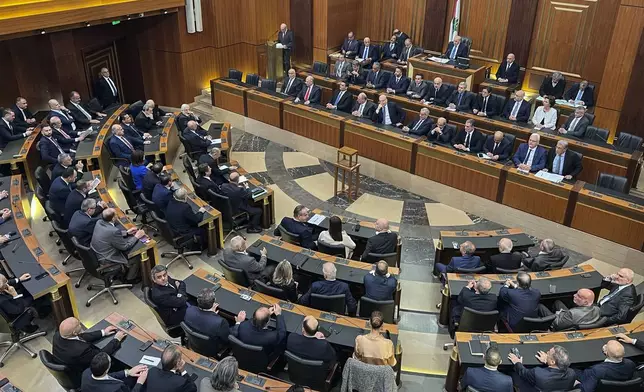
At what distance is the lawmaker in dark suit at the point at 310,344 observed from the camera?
5484mm

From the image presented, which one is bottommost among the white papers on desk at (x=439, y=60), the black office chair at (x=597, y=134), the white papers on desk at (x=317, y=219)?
the white papers on desk at (x=317, y=219)

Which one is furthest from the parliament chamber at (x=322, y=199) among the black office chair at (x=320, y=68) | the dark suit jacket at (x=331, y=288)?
the black office chair at (x=320, y=68)

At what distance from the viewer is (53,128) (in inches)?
424

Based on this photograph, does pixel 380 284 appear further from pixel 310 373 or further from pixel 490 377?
pixel 490 377

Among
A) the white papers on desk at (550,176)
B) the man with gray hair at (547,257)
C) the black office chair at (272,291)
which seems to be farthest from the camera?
the white papers on desk at (550,176)

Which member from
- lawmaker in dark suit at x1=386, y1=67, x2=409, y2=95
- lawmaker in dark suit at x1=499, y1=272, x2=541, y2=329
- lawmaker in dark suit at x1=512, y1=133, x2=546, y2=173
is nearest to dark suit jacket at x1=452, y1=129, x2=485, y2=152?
lawmaker in dark suit at x1=512, y1=133, x2=546, y2=173

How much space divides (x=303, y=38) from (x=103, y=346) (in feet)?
42.1

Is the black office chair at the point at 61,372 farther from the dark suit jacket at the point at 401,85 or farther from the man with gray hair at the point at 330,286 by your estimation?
the dark suit jacket at the point at 401,85

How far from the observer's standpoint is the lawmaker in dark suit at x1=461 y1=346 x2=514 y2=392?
5.24 metres

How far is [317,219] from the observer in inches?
335

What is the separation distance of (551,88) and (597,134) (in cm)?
307

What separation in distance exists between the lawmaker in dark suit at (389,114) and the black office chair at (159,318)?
6993 millimetres

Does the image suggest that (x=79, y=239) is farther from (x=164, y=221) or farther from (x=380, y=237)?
(x=380, y=237)

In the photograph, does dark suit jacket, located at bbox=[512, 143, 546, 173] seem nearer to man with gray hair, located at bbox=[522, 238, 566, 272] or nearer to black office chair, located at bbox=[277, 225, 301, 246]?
man with gray hair, located at bbox=[522, 238, 566, 272]
